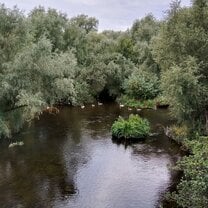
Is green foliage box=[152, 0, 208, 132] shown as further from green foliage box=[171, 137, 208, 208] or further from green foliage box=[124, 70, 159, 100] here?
green foliage box=[124, 70, 159, 100]

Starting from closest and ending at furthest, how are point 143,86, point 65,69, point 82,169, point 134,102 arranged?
point 82,169 < point 65,69 < point 134,102 < point 143,86

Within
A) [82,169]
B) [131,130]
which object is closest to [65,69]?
[82,169]

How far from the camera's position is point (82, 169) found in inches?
1099

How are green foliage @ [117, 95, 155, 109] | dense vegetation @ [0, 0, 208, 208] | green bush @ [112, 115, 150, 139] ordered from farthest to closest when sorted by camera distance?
green foliage @ [117, 95, 155, 109]
green bush @ [112, 115, 150, 139]
dense vegetation @ [0, 0, 208, 208]

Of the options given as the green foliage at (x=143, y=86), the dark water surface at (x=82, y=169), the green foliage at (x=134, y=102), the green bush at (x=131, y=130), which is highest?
the green foliage at (x=143, y=86)

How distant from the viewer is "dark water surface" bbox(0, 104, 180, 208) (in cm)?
2288

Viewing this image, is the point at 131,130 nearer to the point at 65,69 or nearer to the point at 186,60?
the point at 186,60

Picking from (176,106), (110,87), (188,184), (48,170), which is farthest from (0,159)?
(110,87)

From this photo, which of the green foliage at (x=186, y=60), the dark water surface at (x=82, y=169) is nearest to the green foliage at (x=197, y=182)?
the dark water surface at (x=82, y=169)

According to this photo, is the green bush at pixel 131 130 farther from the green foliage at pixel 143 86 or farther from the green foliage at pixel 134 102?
the green foliage at pixel 143 86

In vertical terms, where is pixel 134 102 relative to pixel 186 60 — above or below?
below

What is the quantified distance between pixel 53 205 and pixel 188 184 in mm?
8231

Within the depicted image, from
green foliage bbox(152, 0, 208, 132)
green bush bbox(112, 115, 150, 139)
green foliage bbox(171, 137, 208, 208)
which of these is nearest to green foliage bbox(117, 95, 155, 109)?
green bush bbox(112, 115, 150, 139)

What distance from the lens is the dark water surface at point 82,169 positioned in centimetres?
2288
